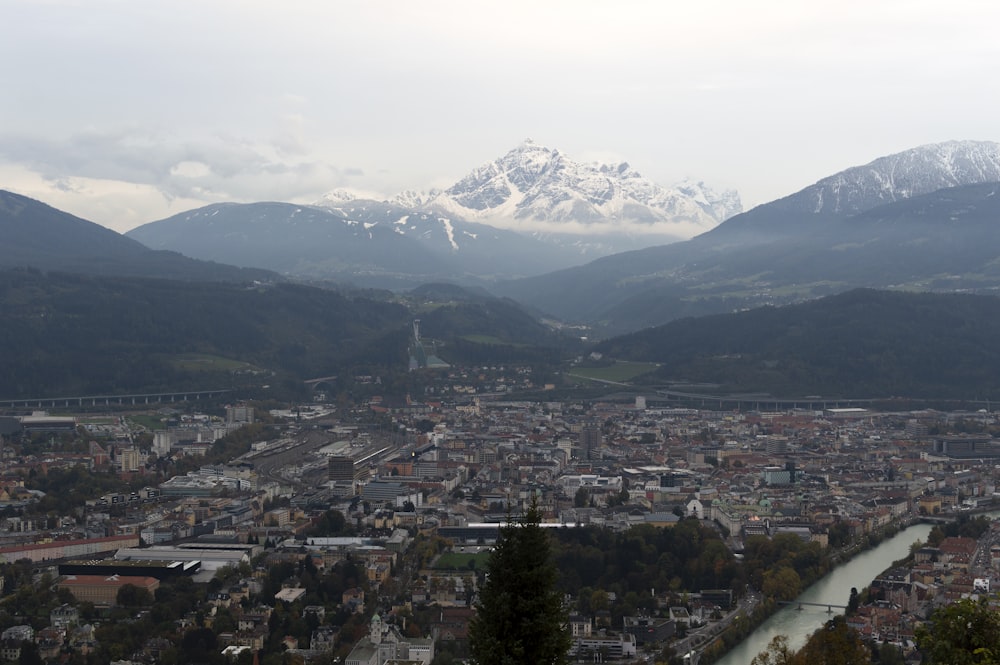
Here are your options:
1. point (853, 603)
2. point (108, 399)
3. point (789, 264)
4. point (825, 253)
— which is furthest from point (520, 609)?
point (825, 253)

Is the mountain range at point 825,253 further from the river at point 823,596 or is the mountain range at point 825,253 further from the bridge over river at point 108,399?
the river at point 823,596

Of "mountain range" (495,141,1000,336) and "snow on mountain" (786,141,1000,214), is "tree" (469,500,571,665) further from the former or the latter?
"snow on mountain" (786,141,1000,214)

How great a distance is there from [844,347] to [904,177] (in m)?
70.4

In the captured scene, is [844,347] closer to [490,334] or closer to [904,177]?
[490,334]

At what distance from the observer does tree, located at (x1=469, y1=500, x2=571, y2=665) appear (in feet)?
29.4

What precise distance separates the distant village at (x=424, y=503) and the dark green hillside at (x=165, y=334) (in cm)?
581

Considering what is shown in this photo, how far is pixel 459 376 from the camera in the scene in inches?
2522

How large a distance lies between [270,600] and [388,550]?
13.2 feet

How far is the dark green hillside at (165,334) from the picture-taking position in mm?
57562

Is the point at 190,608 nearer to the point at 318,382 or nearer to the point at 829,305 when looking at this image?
the point at 318,382

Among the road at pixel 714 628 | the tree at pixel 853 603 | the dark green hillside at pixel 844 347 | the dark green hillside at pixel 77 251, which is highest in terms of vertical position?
the dark green hillside at pixel 77 251

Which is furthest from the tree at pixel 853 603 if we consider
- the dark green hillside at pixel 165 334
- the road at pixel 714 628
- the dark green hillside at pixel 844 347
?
the dark green hillside at pixel 165 334

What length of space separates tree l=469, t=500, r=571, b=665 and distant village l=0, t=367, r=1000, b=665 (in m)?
1.65

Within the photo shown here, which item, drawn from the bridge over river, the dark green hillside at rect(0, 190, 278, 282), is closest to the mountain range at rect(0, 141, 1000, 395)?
the dark green hillside at rect(0, 190, 278, 282)
